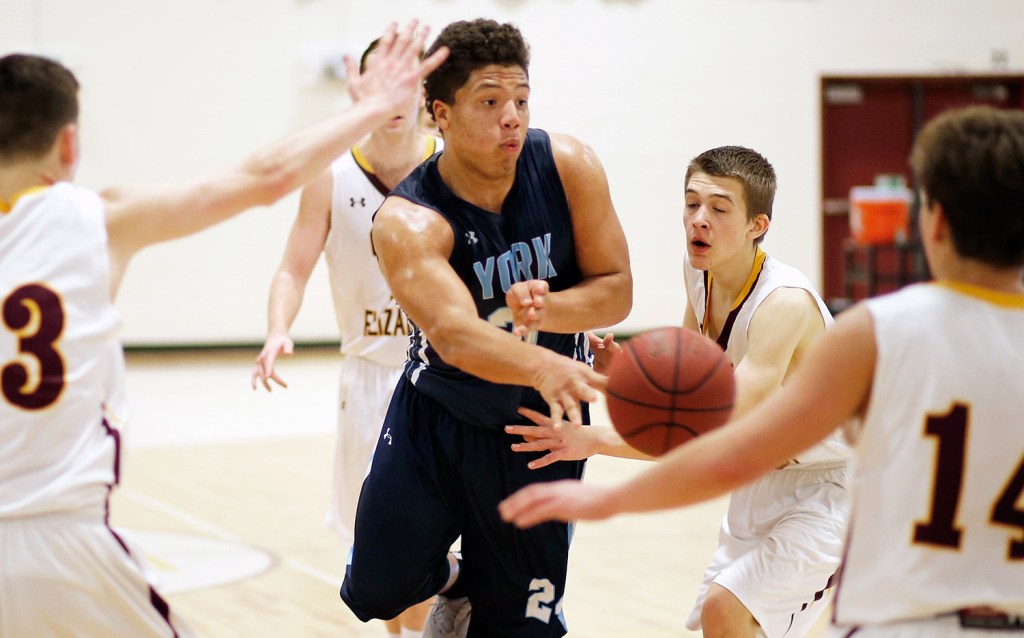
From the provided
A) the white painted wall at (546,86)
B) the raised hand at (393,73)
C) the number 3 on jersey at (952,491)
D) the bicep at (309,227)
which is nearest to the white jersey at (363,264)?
the bicep at (309,227)

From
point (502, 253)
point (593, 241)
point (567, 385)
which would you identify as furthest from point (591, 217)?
point (567, 385)

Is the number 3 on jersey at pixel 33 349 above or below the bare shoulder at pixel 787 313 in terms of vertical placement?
above

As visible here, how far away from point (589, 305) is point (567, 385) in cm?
55

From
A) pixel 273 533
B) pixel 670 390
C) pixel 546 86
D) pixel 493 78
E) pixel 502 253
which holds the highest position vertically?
pixel 493 78

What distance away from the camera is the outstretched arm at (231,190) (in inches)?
113

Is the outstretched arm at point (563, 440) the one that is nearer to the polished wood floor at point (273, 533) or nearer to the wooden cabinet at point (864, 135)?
the polished wood floor at point (273, 533)

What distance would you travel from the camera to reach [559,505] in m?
2.50

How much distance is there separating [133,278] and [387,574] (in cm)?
1024

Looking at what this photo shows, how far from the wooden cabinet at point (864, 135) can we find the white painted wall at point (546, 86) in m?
0.28

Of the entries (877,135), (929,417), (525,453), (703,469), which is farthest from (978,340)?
(877,135)

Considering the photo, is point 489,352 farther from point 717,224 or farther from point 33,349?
point 33,349

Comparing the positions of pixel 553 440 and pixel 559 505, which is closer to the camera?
pixel 559 505

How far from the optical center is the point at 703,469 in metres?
2.43

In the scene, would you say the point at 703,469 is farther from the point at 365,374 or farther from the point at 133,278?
the point at 133,278
